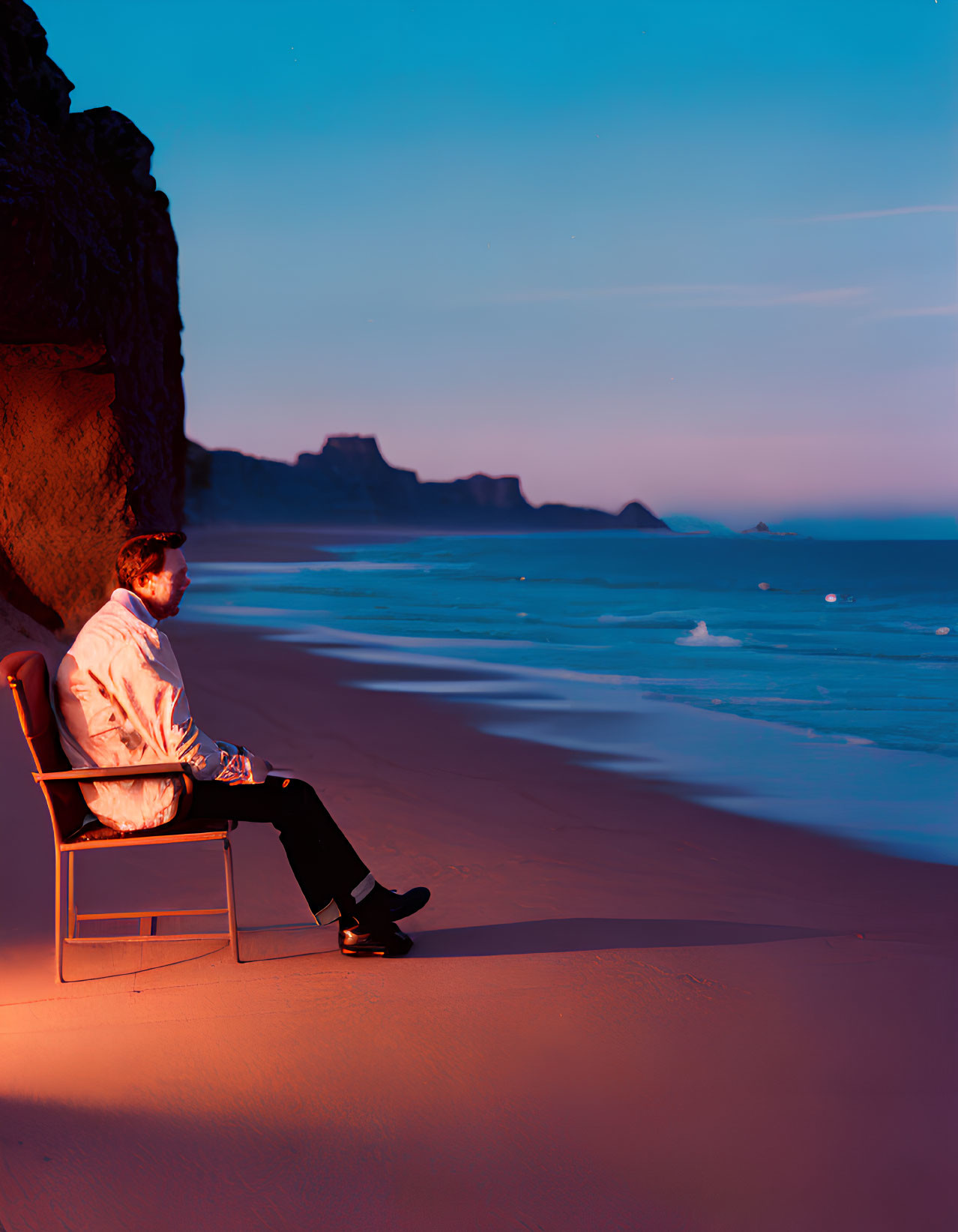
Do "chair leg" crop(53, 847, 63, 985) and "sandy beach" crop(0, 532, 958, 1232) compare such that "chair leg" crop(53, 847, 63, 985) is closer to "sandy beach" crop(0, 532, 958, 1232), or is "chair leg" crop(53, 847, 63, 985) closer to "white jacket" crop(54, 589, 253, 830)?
"sandy beach" crop(0, 532, 958, 1232)

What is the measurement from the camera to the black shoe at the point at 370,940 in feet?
9.57

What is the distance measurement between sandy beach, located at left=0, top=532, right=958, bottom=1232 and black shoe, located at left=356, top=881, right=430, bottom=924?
130 mm

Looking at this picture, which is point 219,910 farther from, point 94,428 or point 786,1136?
→ point 94,428

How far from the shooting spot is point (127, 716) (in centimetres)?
271

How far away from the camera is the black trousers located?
281cm

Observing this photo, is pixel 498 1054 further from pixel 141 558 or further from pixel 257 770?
pixel 141 558

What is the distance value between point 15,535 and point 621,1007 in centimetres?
726

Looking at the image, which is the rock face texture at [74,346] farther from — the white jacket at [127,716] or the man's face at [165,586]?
the white jacket at [127,716]

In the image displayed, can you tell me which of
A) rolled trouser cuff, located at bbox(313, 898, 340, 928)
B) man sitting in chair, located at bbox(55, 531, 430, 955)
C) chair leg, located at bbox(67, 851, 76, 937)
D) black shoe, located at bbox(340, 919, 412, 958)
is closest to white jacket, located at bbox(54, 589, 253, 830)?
man sitting in chair, located at bbox(55, 531, 430, 955)

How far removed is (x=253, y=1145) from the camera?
79.2 inches

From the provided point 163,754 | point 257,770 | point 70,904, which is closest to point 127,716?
point 163,754

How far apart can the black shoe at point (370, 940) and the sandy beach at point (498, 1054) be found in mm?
49

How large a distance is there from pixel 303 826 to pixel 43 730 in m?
0.75

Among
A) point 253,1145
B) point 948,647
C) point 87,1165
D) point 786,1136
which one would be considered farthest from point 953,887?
point 948,647
